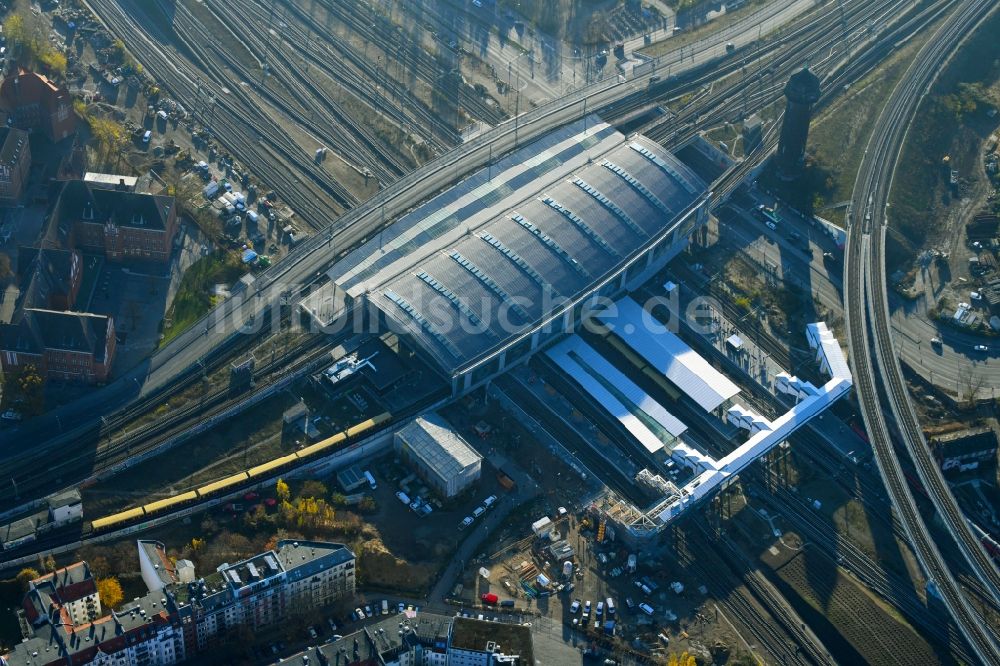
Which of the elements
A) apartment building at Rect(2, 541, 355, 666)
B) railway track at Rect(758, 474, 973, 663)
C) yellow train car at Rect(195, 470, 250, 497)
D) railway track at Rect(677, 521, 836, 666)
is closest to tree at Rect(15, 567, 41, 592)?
apartment building at Rect(2, 541, 355, 666)

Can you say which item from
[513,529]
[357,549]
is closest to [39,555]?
[357,549]

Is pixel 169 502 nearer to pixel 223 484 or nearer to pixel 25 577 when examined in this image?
pixel 223 484

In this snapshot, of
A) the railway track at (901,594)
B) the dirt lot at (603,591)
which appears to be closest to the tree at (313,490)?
the dirt lot at (603,591)

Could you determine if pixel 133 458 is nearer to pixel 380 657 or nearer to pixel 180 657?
pixel 180 657

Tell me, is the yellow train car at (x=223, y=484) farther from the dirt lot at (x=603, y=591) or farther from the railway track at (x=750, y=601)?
the railway track at (x=750, y=601)

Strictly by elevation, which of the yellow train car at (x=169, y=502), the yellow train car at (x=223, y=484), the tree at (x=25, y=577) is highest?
the yellow train car at (x=223, y=484)

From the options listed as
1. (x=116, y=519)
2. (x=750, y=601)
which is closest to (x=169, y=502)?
(x=116, y=519)

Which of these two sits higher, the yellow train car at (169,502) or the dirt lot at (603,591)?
the yellow train car at (169,502)

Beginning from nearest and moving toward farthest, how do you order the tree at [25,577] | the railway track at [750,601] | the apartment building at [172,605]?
the apartment building at [172,605], the tree at [25,577], the railway track at [750,601]
